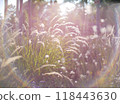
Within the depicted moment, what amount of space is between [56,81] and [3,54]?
94cm

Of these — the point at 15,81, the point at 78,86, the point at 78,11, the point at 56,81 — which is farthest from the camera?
the point at 78,11

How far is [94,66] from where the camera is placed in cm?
235

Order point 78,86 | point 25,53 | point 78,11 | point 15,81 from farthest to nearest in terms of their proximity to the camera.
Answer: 1. point 78,11
2. point 25,53
3. point 78,86
4. point 15,81

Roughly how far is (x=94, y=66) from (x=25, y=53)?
3.85ft

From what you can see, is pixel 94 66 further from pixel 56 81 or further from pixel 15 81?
pixel 15 81

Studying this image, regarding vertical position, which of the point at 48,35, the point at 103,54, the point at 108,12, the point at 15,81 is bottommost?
the point at 15,81

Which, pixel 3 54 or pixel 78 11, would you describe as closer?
pixel 3 54

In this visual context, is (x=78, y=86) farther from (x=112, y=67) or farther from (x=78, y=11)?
(x=78, y=11)

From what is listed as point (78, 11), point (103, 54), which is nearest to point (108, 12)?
point (78, 11)

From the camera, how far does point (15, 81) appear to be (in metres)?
2.03

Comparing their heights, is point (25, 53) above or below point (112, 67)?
above

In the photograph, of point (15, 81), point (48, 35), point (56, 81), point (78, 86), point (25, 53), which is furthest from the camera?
point (48, 35)

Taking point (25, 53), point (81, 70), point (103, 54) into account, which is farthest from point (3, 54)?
point (103, 54)

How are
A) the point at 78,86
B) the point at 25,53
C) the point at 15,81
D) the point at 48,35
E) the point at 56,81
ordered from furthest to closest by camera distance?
the point at 48,35 → the point at 25,53 → the point at 56,81 → the point at 78,86 → the point at 15,81
